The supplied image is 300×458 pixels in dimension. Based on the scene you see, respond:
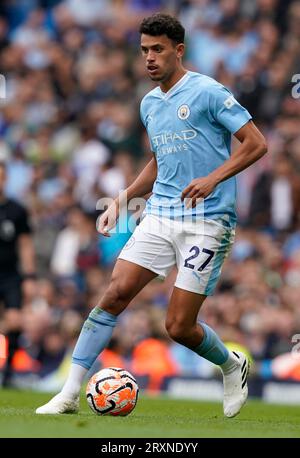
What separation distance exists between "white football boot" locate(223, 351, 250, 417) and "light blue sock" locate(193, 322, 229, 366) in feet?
0.53

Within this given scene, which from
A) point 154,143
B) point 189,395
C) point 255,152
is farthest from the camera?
point 189,395

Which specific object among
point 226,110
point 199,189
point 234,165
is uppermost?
point 226,110

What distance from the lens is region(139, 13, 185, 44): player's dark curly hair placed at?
8.04m

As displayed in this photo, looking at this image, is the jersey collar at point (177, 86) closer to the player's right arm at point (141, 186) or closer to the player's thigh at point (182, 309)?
the player's right arm at point (141, 186)

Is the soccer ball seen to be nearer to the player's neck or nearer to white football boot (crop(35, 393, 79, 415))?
white football boot (crop(35, 393, 79, 415))

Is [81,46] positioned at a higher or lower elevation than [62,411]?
higher

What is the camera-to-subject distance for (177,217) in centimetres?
809

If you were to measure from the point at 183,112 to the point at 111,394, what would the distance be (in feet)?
6.43

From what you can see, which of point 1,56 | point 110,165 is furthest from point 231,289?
point 1,56

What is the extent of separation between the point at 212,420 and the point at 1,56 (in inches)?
531

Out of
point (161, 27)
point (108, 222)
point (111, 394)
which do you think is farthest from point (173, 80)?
point (111, 394)

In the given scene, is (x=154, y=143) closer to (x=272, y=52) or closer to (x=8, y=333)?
(x=8, y=333)

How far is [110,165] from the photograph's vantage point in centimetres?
1709

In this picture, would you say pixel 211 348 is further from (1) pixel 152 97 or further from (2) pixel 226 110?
(1) pixel 152 97
